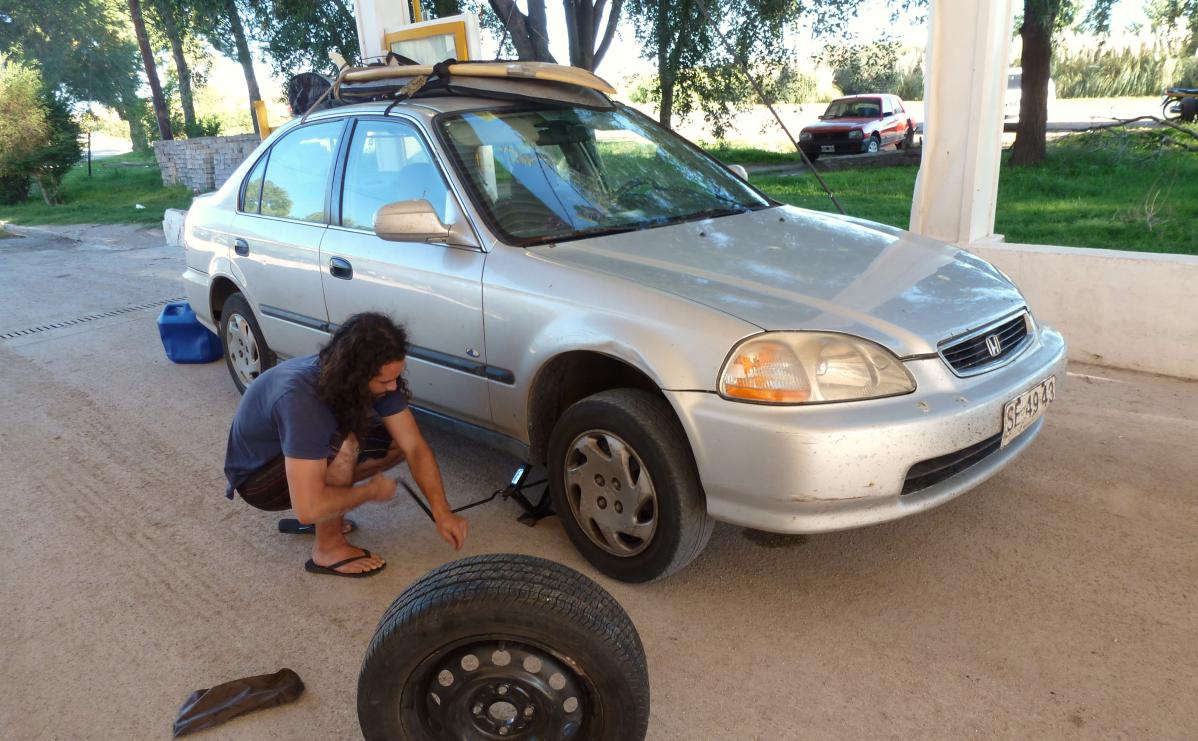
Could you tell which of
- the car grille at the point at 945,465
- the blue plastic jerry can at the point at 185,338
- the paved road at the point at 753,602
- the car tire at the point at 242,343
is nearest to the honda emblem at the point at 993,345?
the car grille at the point at 945,465

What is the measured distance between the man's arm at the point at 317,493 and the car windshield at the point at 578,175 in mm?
1090

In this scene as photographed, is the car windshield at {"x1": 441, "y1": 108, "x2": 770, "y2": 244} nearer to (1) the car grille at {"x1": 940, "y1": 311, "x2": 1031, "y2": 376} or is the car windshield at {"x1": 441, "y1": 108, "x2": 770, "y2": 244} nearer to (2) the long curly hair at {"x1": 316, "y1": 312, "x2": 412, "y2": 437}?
(2) the long curly hair at {"x1": 316, "y1": 312, "x2": 412, "y2": 437}

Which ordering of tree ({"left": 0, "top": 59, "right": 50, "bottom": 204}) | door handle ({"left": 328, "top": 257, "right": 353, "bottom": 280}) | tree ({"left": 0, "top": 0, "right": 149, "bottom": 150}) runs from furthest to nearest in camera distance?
1. tree ({"left": 0, "top": 0, "right": 149, "bottom": 150})
2. tree ({"left": 0, "top": 59, "right": 50, "bottom": 204})
3. door handle ({"left": 328, "top": 257, "right": 353, "bottom": 280})

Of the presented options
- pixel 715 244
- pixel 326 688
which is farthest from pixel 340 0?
→ pixel 326 688

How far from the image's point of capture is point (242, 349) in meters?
5.18

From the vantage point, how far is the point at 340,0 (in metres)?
12.3

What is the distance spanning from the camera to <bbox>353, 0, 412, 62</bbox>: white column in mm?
8414

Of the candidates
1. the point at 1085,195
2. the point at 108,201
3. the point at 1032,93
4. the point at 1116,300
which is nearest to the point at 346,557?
the point at 1116,300

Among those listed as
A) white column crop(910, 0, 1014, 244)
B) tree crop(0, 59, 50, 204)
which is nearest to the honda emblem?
white column crop(910, 0, 1014, 244)

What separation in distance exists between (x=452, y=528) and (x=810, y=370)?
123 cm

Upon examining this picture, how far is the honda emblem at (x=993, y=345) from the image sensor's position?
121 inches

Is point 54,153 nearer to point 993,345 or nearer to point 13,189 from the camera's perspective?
point 13,189

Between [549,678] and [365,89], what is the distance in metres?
3.35

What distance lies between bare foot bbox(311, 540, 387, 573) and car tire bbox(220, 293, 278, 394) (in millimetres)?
1758
